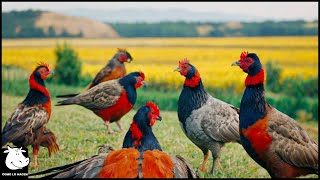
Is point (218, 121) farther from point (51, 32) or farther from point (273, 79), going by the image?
point (51, 32)

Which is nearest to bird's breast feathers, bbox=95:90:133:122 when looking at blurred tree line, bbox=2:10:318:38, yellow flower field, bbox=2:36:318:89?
yellow flower field, bbox=2:36:318:89

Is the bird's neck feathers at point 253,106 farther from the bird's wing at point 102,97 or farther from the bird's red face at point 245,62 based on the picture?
the bird's wing at point 102,97

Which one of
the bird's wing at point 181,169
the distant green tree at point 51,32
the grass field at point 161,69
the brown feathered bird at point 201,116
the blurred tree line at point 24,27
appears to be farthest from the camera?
the distant green tree at point 51,32

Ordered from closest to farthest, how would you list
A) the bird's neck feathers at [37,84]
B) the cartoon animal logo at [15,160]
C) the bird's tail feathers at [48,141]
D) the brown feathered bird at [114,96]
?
the cartoon animal logo at [15,160] → the bird's tail feathers at [48,141] → the bird's neck feathers at [37,84] → the brown feathered bird at [114,96]

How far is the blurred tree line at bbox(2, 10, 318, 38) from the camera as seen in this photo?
11.7m

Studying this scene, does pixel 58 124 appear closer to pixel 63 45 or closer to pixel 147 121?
pixel 63 45

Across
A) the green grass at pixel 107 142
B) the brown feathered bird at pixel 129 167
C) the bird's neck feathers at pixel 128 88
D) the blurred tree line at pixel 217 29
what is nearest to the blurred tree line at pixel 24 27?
the blurred tree line at pixel 217 29

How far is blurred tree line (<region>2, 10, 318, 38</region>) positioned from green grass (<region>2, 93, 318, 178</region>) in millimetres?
2299

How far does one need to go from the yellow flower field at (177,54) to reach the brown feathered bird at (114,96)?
2495 mm

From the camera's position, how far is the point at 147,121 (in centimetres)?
483

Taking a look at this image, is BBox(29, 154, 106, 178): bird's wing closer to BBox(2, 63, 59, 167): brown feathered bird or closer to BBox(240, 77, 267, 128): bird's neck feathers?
BBox(240, 77, 267, 128): bird's neck feathers

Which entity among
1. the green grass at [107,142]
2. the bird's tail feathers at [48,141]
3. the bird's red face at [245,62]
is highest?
the bird's red face at [245,62]

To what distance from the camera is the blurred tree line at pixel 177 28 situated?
11.7 meters

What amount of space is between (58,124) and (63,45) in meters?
2.76
